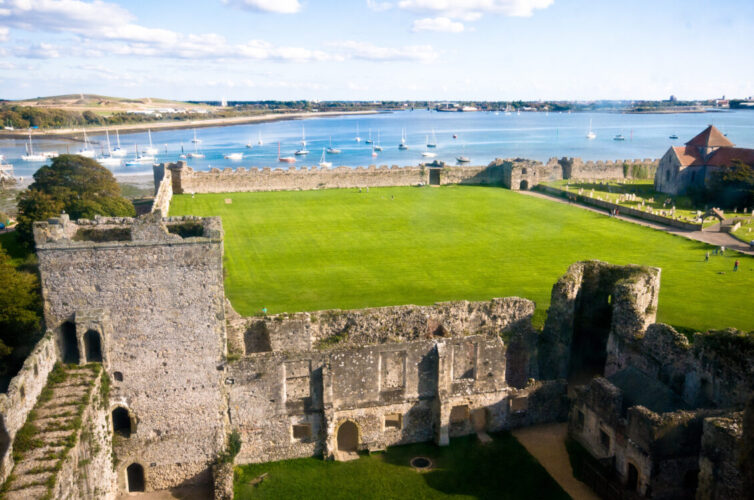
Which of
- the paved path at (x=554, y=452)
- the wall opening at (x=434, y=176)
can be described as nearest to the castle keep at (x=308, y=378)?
the paved path at (x=554, y=452)

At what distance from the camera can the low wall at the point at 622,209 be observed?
4560 centimetres

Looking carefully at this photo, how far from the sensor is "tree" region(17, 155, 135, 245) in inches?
1565

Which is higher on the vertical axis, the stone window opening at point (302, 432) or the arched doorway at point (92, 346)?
the arched doorway at point (92, 346)

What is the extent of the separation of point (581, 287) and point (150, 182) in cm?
7453

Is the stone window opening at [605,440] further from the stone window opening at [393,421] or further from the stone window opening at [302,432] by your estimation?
the stone window opening at [302,432]

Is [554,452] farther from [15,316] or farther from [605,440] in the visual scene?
[15,316]

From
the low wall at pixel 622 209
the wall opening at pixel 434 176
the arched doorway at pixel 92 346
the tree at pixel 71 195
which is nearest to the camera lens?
the arched doorway at pixel 92 346

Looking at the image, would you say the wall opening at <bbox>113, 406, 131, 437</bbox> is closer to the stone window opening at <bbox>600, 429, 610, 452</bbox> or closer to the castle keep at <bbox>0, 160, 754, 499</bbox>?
the castle keep at <bbox>0, 160, 754, 499</bbox>

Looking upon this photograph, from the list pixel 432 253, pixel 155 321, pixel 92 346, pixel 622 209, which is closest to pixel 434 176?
pixel 622 209

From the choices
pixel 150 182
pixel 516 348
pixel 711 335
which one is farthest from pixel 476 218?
pixel 150 182

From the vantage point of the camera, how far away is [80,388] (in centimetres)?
1454

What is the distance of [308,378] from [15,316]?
1178 centimetres

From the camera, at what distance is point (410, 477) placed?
16922 millimetres

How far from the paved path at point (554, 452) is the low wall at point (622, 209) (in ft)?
105
